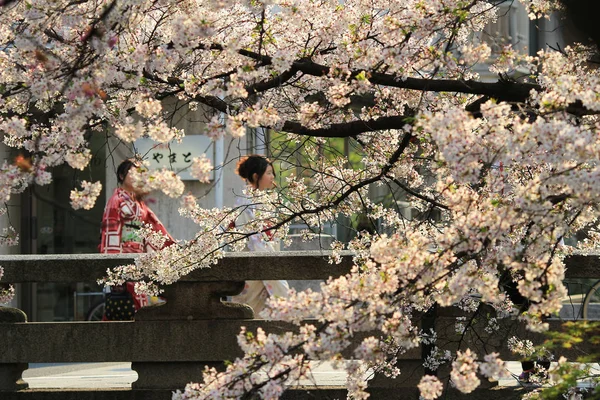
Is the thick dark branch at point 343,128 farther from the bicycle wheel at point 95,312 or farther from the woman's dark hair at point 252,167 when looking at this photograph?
the bicycle wheel at point 95,312

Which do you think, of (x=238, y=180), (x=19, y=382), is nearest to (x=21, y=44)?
(x=19, y=382)

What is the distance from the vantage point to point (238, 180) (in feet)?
64.0

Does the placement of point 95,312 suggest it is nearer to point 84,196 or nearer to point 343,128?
point 343,128

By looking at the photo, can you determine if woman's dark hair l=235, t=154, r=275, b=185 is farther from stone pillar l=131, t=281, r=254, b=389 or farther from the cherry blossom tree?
stone pillar l=131, t=281, r=254, b=389

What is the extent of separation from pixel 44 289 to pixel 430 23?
13.6 metres

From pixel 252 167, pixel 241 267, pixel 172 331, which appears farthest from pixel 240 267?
pixel 252 167

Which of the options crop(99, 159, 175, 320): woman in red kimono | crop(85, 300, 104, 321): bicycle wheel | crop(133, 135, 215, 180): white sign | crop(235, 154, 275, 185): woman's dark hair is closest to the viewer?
crop(235, 154, 275, 185): woman's dark hair

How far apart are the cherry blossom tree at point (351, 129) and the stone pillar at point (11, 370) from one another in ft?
4.16

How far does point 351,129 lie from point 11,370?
3.45 metres

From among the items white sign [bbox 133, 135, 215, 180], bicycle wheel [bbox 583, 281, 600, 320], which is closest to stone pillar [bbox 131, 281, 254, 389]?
bicycle wheel [bbox 583, 281, 600, 320]

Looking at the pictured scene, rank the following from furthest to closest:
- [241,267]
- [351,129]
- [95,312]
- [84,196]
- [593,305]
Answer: [593,305] → [95,312] → [241,267] → [351,129] → [84,196]

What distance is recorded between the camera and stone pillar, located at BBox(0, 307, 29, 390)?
9.08 m

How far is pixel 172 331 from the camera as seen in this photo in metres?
8.95

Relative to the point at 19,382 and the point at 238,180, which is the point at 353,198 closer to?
the point at 19,382
